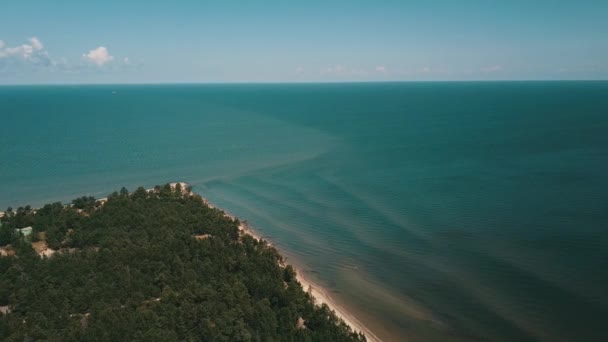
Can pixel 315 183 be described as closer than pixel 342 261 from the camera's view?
No

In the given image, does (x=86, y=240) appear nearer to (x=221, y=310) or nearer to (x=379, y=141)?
(x=221, y=310)

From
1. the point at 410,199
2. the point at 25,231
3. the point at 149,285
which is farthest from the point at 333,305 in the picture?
the point at 25,231

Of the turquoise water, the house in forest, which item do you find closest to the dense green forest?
the house in forest

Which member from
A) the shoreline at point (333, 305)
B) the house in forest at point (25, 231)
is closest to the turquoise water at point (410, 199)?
the shoreline at point (333, 305)

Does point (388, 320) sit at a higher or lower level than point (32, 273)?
lower

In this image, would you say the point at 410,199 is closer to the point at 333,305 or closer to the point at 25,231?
the point at 333,305

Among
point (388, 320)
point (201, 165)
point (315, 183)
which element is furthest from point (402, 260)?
point (201, 165)
